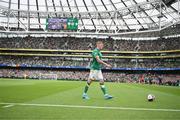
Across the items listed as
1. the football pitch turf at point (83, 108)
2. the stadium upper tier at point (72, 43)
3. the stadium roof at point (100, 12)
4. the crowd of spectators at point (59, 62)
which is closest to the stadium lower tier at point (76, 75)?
the crowd of spectators at point (59, 62)

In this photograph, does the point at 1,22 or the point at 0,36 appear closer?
the point at 1,22

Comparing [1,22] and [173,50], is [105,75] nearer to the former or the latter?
[173,50]

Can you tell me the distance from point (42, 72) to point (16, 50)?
946 centimetres

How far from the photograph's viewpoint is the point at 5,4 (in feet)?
182

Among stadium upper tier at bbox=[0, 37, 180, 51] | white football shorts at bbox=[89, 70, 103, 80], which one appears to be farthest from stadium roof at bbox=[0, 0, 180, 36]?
white football shorts at bbox=[89, 70, 103, 80]

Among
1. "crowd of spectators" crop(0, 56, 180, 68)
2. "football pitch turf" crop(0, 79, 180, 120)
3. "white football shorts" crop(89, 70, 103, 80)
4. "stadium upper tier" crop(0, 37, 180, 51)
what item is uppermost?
"stadium upper tier" crop(0, 37, 180, 51)

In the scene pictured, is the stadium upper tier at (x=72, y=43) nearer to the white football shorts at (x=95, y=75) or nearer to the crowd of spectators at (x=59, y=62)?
the crowd of spectators at (x=59, y=62)

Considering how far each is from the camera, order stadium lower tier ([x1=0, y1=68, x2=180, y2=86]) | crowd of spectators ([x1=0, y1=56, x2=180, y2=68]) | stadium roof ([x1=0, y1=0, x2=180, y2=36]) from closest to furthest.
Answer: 1. stadium roof ([x1=0, y1=0, x2=180, y2=36])
2. stadium lower tier ([x1=0, y1=68, x2=180, y2=86])
3. crowd of spectators ([x1=0, y1=56, x2=180, y2=68])

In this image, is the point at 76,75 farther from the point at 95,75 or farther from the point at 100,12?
the point at 95,75

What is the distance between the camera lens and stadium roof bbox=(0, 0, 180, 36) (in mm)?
49000

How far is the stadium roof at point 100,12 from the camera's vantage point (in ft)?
161

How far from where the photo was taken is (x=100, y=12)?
5422 centimetres

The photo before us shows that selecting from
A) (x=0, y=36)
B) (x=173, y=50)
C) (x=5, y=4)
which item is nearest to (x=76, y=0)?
(x=5, y=4)

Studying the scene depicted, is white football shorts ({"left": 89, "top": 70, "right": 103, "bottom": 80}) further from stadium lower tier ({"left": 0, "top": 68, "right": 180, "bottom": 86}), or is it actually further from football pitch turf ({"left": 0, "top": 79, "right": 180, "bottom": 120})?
stadium lower tier ({"left": 0, "top": 68, "right": 180, "bottom": 86})
